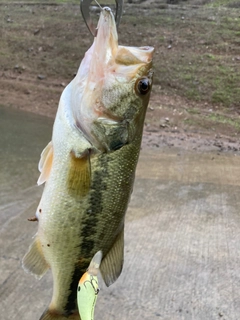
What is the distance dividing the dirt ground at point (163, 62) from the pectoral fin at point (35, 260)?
16.4 feet

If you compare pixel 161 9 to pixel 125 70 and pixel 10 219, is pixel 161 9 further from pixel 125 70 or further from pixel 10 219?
pixel 125 70

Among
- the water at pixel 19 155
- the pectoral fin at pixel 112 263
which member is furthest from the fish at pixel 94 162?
the water at pixel 19 155

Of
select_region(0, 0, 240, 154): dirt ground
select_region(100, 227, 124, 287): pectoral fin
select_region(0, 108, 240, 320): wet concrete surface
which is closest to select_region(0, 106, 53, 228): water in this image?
select_region(0, 108, 240, 320): wet concrete surface

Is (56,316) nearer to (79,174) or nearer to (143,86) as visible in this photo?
(79,174)

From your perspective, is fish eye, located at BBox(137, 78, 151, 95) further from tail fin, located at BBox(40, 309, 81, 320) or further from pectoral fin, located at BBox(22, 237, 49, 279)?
tail fin, located at BBox(40, 309, 81, 320)

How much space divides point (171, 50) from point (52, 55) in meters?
2.42

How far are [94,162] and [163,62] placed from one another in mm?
7719

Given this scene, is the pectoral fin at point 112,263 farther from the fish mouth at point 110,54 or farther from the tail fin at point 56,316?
the fish mouth at point 110,54

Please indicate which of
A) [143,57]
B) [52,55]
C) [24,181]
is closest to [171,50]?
[52,55]

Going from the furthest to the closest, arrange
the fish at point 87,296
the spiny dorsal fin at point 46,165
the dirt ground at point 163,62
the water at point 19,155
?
the dirt ground at point 163,62 < the water at point 19,155 < the spiny dorsal fin at point 46,165 < the fish at point 87,296

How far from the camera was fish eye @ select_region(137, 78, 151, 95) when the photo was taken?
1.62 metres

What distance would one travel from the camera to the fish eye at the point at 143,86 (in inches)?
64.0

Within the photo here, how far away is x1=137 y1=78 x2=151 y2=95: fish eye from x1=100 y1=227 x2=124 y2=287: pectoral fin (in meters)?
0.52

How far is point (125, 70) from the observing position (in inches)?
63.9
